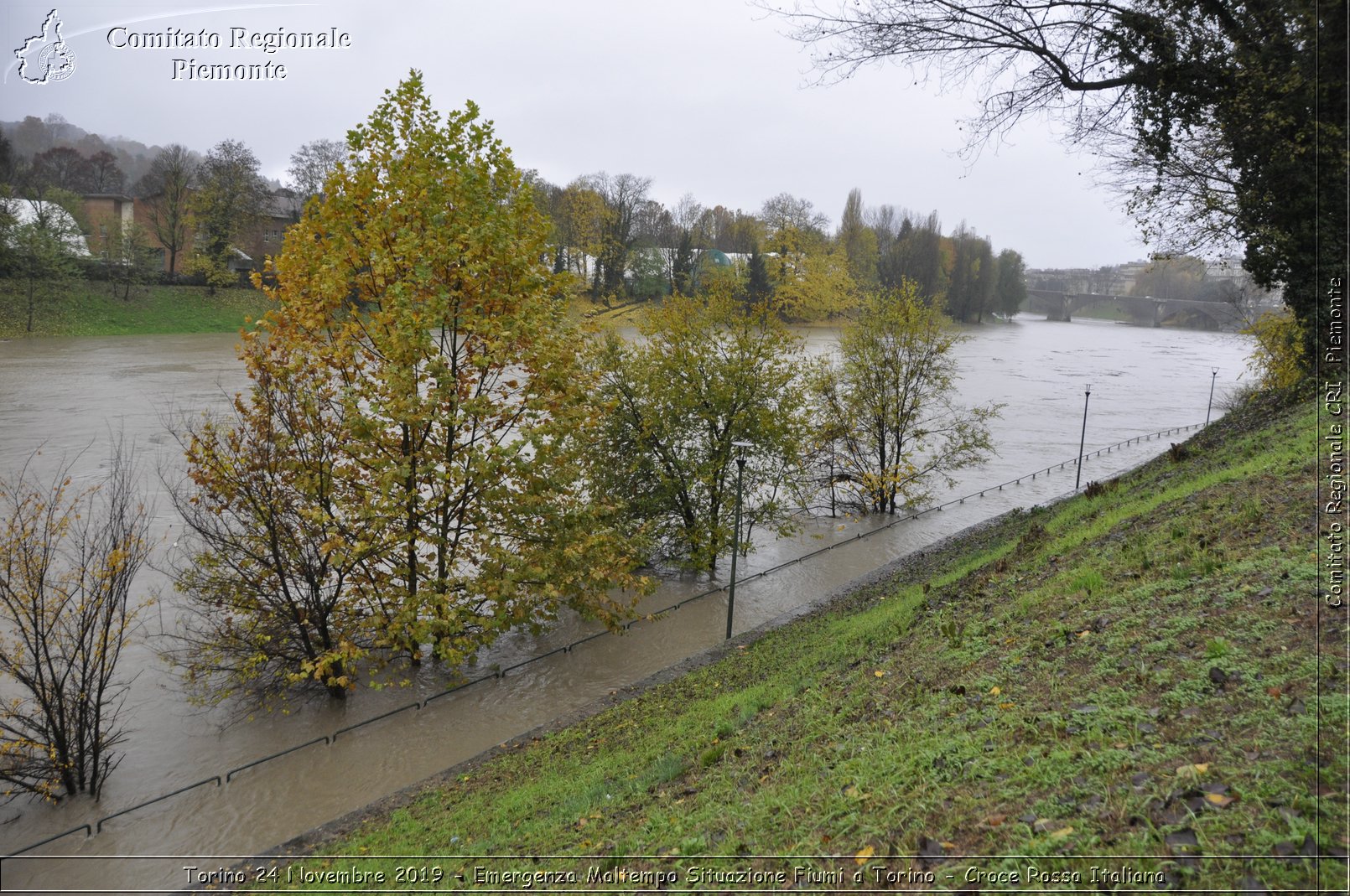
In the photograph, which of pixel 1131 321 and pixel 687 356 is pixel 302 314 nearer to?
pixel 687 356

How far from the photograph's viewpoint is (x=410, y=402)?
1177 centimetres

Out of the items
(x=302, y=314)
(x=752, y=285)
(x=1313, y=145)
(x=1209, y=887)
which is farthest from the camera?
(x=752, y=285)

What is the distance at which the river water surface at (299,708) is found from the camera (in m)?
9.55

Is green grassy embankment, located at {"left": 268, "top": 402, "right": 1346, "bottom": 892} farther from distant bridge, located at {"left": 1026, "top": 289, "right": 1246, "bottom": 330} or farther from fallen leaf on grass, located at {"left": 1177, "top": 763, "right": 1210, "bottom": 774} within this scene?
distant bridge, located at {"left": 1026, "top": 289, "right": 1246, "bottom": 330}

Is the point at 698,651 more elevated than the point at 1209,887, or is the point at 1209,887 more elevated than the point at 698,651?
the point at 1209,887

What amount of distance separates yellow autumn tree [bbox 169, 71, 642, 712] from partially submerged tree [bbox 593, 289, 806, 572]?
17.7 ft

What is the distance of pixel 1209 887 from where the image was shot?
3250 mm

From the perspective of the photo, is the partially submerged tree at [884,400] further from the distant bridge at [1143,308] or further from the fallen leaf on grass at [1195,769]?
the distant bridge at [1143,308]

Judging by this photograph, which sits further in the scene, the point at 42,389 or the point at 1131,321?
the point at 1131,321

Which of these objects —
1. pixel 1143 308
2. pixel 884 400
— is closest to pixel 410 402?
pixel 884 400

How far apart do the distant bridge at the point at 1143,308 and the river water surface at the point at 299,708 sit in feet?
281

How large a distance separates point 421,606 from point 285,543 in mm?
2338

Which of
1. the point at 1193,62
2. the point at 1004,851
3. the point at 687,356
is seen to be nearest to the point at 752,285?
the point at 687,356

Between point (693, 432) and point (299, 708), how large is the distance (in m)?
11.7
